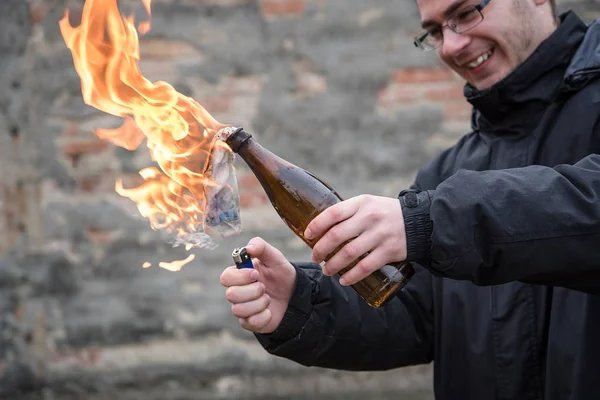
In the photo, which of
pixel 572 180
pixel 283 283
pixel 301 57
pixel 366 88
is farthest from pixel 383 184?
pixel 572 180

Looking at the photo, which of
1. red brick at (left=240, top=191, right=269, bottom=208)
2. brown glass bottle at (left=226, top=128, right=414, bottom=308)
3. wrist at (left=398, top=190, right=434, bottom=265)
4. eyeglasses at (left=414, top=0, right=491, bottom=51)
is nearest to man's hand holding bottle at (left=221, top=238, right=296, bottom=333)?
brown glass bottle at (left=226, top=128, right=414, bottom=308)

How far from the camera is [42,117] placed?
13.3ft

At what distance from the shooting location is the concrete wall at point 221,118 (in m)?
4.03

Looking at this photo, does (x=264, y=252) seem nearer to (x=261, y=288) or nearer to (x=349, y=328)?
(x=261, y=288)

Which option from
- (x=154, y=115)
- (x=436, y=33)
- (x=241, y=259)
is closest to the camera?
(x=241, y=259)

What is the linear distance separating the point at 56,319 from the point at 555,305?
2975 mm

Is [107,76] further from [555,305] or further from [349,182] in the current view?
[349,182]

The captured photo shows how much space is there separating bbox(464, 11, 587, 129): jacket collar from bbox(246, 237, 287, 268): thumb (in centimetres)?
83

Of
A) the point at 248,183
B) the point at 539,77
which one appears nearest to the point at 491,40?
the point at 539,77

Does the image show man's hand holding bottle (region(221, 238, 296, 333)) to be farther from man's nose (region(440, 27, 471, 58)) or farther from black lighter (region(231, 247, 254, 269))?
man's nose (region(440, 27, 471, 58))

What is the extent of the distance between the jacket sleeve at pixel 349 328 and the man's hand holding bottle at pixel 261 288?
3cm

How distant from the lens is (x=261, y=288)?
197cm

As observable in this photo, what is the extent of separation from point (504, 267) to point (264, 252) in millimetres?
716

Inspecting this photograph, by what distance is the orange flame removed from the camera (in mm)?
2156
